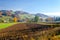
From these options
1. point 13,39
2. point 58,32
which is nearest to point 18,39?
point 13,39

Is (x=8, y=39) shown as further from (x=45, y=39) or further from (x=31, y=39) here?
(x=45, y=39)

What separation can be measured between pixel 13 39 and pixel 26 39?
33.5 inches

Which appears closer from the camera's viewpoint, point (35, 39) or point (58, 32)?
point (35, 39)

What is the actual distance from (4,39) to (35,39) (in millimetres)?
2108

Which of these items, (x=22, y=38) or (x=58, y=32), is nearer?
(x=22, y=38)

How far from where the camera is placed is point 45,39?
11.4 metres

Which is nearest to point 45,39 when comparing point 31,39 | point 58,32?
point 31,39

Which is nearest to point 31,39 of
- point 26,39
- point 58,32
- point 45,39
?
point 26,39

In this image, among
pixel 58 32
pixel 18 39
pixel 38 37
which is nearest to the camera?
pixel 18 39

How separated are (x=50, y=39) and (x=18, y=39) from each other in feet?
8.32

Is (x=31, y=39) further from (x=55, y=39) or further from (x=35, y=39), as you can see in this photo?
(x=55, y=39)

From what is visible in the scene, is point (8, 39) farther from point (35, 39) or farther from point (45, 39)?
point (45, 39)

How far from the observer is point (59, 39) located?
11.7 metres

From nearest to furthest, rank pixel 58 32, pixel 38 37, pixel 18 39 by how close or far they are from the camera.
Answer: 1. pixel 18 39
2. pixel 38 37
3. pixel 58 32
